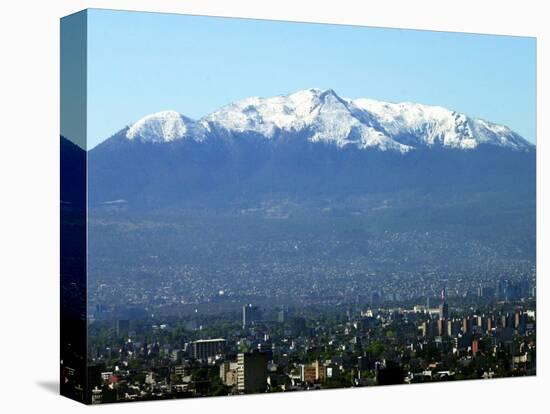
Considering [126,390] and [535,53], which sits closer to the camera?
[126,390]

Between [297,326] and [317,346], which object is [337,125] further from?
[317,346]

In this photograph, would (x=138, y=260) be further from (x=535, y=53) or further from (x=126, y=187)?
(x=535, y=53)

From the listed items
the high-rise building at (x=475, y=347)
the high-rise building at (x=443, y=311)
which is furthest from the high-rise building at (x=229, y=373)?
the high-rise building at (x=475, y=347)

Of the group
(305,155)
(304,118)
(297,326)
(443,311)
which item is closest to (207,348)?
(297,326)

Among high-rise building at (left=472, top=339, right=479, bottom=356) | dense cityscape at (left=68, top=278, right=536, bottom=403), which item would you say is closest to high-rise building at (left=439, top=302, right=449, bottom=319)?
dense cityscape at (left=68, top=278, right=536, bottom=403)

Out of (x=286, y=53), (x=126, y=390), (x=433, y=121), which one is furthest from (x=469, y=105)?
(x=126, y=390)

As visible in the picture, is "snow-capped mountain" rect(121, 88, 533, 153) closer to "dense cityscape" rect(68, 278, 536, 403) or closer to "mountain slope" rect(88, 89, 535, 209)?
"mountain slope" rect(88, 89, 535, 209)
